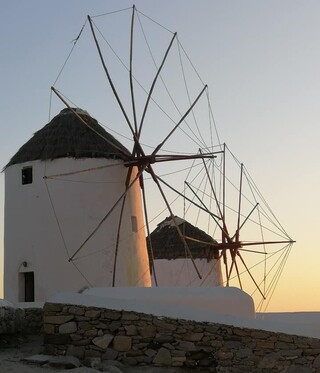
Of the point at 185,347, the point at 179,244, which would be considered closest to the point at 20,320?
the point at 185,347

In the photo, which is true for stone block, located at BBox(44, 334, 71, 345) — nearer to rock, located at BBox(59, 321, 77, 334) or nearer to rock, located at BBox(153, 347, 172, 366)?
rock, located at BBox(59, 321, 77, 334)

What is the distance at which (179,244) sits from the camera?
78.0 ft

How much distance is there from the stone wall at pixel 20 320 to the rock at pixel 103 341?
149cm

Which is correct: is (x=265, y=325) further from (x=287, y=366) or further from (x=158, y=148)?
(x=158, y=148)

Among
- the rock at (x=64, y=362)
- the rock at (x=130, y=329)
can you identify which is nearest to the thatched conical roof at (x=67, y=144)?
the rock at (x=130, y=329)

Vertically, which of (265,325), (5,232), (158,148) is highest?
(158,148)

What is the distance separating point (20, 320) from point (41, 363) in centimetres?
171

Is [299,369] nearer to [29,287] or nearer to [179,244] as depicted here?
[29,287]

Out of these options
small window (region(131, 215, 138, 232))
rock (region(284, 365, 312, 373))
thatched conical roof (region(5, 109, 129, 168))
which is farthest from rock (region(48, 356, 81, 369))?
small window (region(131, 215, 138, 232))

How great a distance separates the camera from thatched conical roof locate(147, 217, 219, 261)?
23469 millimetres

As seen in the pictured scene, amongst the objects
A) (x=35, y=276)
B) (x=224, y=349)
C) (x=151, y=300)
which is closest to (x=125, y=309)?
(x=151, y=300)

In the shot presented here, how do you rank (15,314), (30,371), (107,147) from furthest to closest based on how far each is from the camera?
(107,147) < (15,314) < (30,371)

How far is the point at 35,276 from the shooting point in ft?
47.8

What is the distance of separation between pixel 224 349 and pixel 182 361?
65 centimetres
